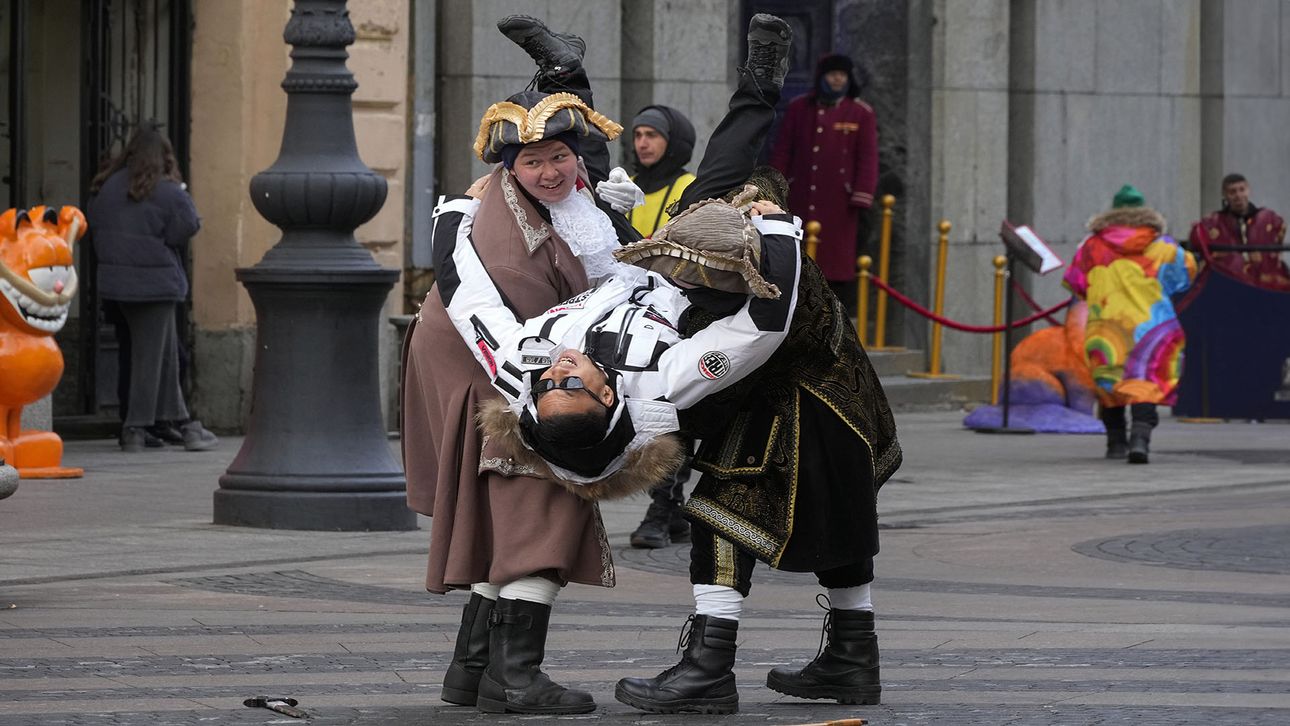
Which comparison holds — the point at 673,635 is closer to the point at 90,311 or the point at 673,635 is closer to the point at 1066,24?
the point at 90,311

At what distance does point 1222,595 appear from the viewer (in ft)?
29.1

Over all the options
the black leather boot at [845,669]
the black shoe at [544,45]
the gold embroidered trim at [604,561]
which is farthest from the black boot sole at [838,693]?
the black shoe at [544,45]

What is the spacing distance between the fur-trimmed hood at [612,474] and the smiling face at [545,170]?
1.87 ft

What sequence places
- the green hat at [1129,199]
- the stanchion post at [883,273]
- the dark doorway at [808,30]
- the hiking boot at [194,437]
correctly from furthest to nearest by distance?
the dark doorway at [808,30], the stanchion post at [883,273], the green hat at [1129,199], the hiking boot at [194,437]

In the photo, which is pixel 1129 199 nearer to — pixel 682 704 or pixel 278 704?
pixel 682 704

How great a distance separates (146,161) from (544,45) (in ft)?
25.8

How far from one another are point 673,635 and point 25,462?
19.4 feet

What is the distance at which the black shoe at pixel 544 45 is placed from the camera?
6.57m

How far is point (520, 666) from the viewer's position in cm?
604

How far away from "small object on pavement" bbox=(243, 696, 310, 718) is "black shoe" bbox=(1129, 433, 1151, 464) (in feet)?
29.3

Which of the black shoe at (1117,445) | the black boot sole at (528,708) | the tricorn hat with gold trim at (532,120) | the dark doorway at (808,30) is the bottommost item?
→ the black shoe at (1117,445)

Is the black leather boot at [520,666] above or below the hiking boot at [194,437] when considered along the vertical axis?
above

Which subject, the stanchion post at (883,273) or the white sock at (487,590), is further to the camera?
the stanchion post at (883,273)

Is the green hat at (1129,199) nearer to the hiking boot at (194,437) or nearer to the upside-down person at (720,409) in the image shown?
the hiking boot at (194,437)
